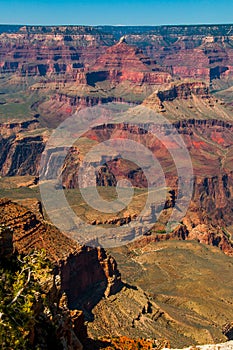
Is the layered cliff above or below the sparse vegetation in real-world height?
below

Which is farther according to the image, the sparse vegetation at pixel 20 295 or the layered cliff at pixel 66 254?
the layered cliff at pixel 66 254

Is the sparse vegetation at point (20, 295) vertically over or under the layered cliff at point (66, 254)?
over

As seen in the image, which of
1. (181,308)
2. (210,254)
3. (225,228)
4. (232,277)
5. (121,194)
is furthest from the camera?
(225,228)

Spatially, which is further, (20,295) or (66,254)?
(66,254)

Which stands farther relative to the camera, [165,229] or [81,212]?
[165,229]

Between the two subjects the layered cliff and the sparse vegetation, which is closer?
the sparse vegetation

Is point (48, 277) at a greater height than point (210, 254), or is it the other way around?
point (48, 277)

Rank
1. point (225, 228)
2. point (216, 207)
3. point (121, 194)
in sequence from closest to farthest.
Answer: point (121, 194) → point (225, 228) → point (216, 207)

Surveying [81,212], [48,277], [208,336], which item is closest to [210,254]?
[81,212]

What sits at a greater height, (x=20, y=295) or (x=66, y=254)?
(x=20, y=295)

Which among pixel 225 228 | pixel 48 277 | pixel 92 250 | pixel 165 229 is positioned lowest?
pixel 225 228

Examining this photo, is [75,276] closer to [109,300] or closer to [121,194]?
[109,300]
